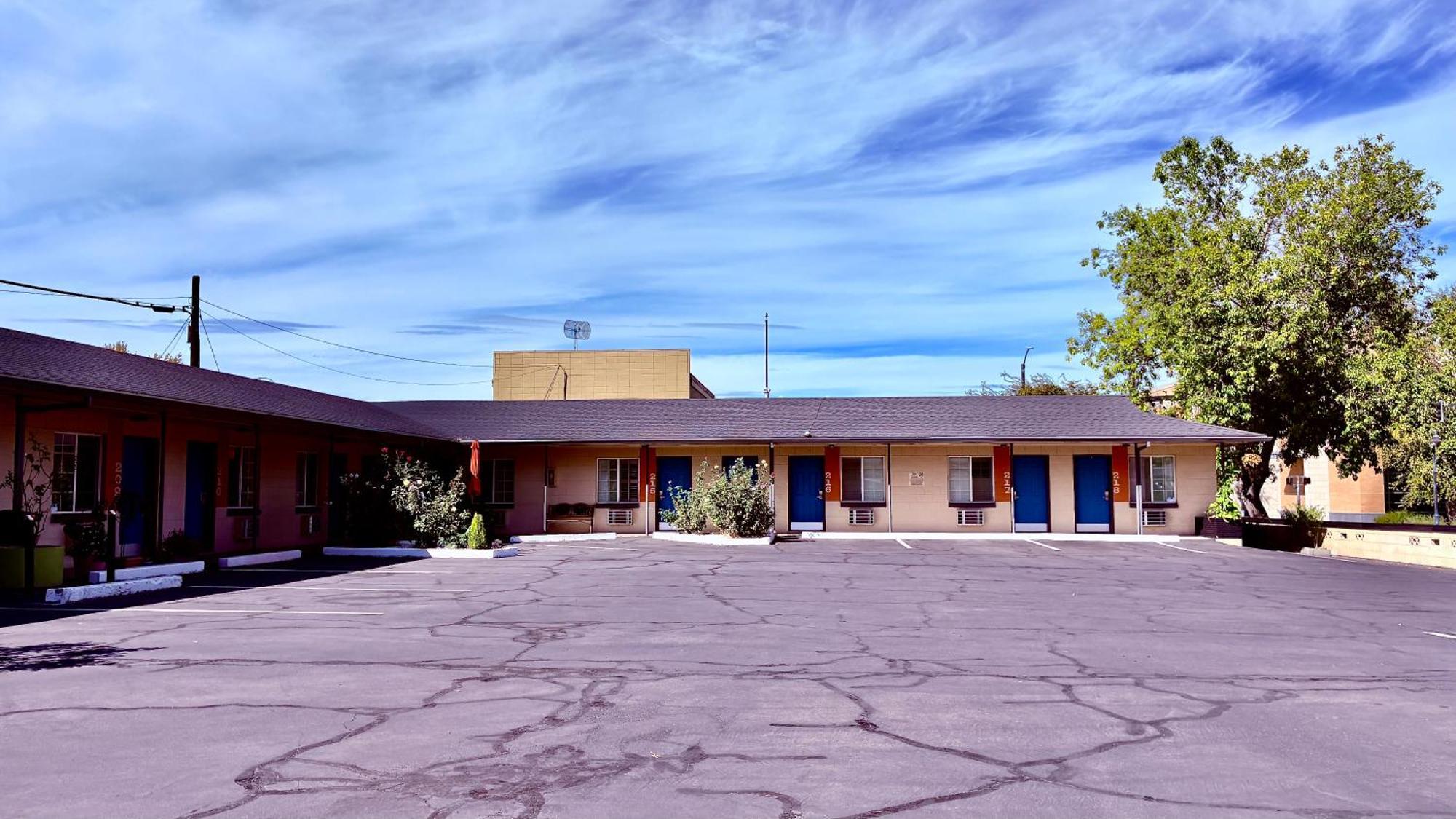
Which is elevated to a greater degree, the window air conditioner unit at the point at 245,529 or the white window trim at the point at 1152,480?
the white window trim at the point at 1152,480

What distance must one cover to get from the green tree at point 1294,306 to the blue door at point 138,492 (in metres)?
27.6

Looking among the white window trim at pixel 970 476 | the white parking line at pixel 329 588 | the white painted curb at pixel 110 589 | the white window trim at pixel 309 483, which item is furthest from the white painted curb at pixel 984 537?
the white painted curb at pixel 110 589

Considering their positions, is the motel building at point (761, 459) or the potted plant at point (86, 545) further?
the motel building at point (761, 459)

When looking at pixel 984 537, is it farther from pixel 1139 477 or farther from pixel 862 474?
pixel 1139 477

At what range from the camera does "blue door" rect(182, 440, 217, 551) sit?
20.7 meters

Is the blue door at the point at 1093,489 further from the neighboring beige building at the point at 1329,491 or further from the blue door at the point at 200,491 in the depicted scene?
the blue door at the point at 200,491

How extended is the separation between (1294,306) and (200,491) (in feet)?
97.4

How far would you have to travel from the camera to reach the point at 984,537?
2833cm

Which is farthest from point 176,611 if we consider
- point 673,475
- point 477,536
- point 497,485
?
point 673,475

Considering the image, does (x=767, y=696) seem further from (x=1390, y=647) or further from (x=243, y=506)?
(x=243, y=506)

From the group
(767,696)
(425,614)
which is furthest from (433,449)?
(767,696)

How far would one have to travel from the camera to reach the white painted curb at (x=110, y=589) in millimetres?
13780

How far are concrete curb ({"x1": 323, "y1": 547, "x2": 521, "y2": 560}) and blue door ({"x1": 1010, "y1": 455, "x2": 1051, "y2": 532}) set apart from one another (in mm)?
15175

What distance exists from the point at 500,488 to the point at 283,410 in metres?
10.8
